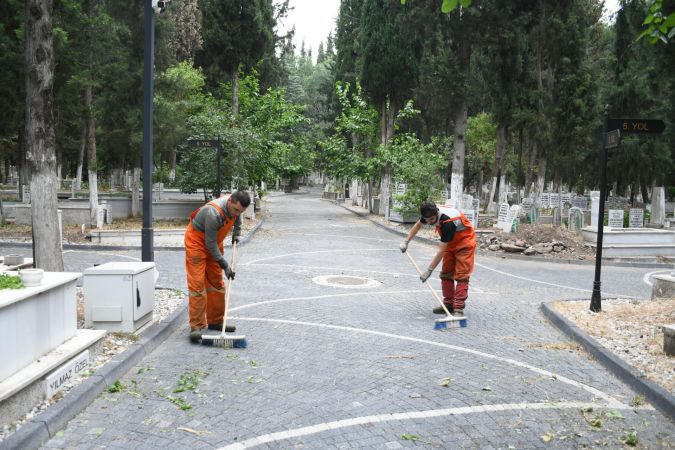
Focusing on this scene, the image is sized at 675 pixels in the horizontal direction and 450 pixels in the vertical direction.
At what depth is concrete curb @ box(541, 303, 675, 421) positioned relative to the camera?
A: 4.89 meters

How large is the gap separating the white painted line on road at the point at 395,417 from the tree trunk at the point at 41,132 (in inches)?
180

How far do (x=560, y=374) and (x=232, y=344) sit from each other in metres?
3.49

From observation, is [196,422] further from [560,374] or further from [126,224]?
[126,224]

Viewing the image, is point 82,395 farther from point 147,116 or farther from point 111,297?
point 147,116

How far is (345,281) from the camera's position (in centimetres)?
1081

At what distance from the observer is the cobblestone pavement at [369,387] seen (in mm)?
4191

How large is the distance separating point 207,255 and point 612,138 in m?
5.76

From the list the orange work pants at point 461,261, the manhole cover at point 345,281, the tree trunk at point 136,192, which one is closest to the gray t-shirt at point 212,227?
the orange work pants at point 461,261

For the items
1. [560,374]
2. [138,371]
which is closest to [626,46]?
[560,374]

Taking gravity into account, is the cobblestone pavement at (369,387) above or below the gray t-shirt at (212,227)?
below

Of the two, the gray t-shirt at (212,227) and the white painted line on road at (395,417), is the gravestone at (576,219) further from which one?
the gray t-shirt at (212,227)

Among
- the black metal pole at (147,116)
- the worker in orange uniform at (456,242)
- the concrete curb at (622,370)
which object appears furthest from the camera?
the black metal pole at (147,116)

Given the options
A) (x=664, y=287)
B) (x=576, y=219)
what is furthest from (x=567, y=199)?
(x=664, y=287)

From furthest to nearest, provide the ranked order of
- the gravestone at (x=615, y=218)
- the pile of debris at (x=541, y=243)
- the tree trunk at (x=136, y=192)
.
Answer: the gravestone at (x=615, y=218)
the tree trunk at (x=136, y=192)
the pile of debris at (x=541, y=243)
